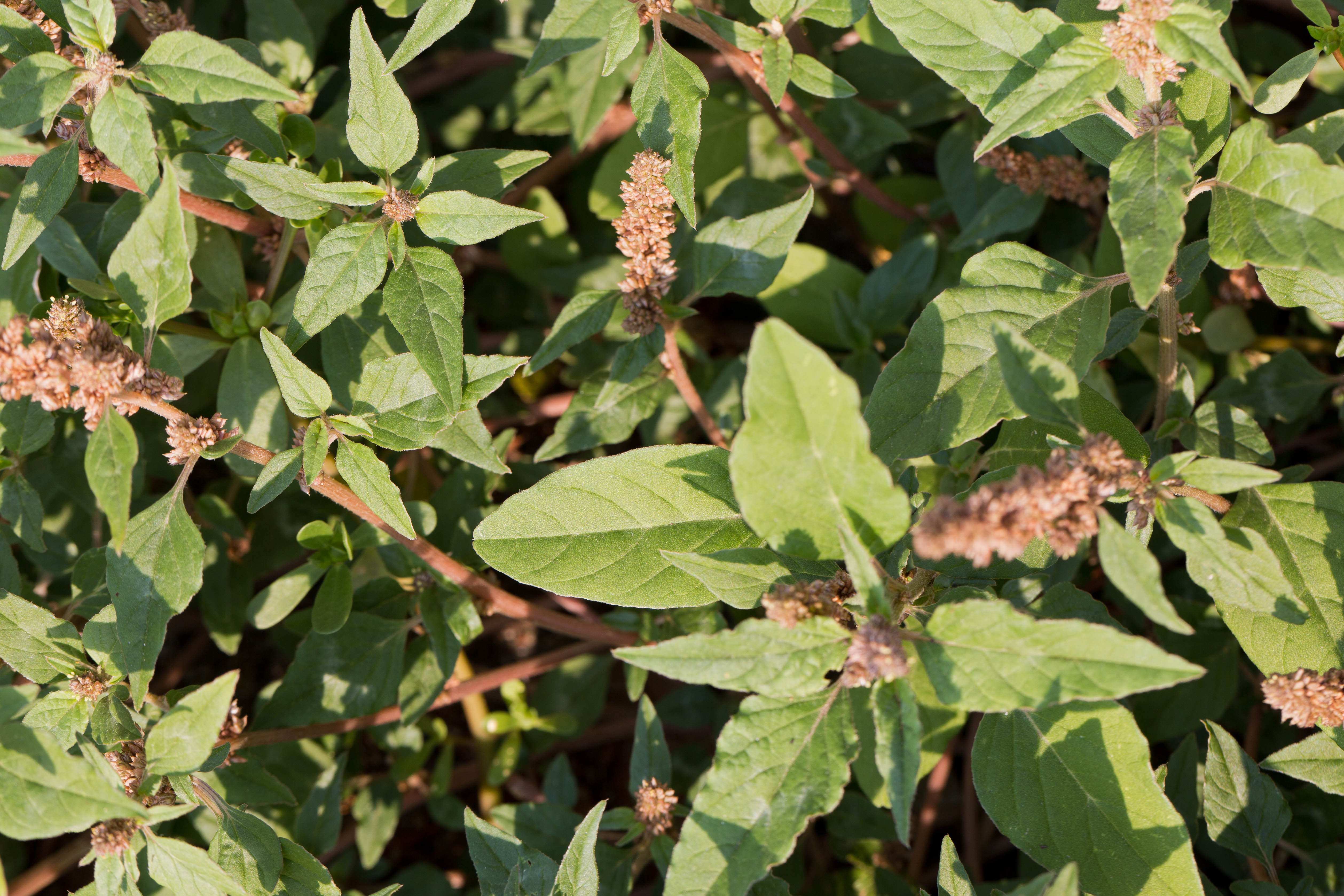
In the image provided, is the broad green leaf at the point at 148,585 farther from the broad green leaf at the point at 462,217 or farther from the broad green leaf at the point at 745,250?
the broad green leaf at the point at 745,250

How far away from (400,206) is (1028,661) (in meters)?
1.45

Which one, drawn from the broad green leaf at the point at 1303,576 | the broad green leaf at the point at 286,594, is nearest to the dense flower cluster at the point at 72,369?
the broad green leaf at the point at 286,594

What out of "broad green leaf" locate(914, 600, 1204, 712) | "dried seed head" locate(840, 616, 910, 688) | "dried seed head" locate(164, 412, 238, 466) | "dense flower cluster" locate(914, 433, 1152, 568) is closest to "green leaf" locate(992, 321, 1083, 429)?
"dense flower cluster" locate(914, 433, 1152, 568)

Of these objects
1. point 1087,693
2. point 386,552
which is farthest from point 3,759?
point 1087,693

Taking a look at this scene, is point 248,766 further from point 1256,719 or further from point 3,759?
point 1256,719

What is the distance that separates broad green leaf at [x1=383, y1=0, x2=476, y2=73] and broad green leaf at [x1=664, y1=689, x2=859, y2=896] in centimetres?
141

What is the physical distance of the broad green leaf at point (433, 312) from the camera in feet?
6.15

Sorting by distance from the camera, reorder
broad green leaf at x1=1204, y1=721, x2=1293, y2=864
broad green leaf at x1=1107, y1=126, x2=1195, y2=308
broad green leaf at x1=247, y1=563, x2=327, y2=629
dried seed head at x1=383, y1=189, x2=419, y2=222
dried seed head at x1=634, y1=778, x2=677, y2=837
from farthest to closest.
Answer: broad green leaf at x1=247, y1=563, x2=327, y2=629 < dried seed head at x1=634, y1=778, x2=677, y2=837 < broad green leaf at x1=1204, y1=721, x2=1293, y2=864 < dried seed head at x1=383, y1=189, x2=419, y2=222 < broad green leaf at x1=1107, y1=126, x2=1195, y2=308

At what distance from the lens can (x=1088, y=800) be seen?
1.83 meters

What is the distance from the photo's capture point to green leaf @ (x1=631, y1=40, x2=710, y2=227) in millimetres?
1992

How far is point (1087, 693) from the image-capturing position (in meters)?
1.42

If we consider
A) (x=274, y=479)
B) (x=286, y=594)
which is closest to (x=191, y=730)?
(x=274, y=479)

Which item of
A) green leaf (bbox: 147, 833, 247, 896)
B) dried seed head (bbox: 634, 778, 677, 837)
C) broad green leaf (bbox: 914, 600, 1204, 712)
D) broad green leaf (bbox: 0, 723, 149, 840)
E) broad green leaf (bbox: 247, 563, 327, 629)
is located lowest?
dried seed head (bbox: 634, 778, 677, 837)

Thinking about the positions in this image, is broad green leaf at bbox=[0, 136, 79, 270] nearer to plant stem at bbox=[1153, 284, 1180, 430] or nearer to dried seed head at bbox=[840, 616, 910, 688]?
dried seed head at bbox=[840, 616, 910, 688]
